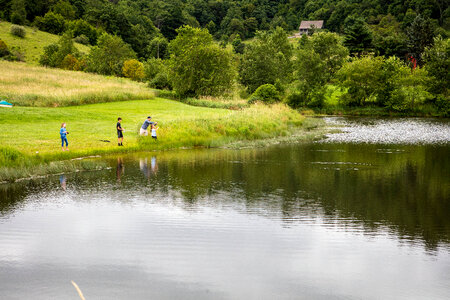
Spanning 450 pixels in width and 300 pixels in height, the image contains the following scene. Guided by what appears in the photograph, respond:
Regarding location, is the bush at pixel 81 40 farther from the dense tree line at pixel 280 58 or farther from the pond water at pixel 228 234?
the pond water at pixel 228 234

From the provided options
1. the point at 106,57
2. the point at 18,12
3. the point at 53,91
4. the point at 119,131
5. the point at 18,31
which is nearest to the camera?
the point at 119,131

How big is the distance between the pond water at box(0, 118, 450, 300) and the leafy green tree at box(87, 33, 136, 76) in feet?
240

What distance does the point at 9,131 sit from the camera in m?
30.9

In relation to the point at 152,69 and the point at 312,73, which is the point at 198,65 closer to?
the point at 312,73

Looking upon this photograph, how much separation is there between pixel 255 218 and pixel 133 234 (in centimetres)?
422

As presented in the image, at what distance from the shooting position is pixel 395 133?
41.5 m

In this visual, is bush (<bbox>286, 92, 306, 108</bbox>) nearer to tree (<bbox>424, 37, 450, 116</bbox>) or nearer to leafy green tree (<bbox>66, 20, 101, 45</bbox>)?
tree (<bbox>424, 37, 450, 116</bbox>)

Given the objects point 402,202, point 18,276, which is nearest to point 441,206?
point 402,202

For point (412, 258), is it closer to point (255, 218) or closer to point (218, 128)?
point (255, 218)

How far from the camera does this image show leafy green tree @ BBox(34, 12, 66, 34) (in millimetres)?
123562

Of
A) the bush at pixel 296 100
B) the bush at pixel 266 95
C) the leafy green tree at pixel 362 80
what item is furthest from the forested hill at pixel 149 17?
the bush at pixel 266 95

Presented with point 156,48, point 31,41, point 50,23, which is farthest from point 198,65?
point 50,23

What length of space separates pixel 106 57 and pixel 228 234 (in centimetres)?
8637

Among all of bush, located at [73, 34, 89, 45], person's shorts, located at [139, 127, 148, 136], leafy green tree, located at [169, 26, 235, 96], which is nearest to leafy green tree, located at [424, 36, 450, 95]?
leafy green tree, located at [169, 26, 235, 96]
